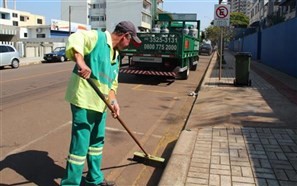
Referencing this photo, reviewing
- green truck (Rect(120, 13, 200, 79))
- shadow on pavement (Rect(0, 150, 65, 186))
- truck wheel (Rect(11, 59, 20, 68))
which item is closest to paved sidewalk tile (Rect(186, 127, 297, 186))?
shadow on pavement (Rect(0, 150, 65, 186))

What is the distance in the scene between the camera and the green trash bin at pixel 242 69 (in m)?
13.2

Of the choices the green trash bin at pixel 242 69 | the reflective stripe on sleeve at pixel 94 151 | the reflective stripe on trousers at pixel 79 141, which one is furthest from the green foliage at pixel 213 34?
the reflective stripe on trousers at pixel 79 141

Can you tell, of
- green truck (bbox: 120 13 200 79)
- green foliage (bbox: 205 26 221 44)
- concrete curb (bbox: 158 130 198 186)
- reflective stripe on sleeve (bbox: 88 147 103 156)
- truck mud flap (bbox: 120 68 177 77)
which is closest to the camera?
reflective stripe on sleeve (bbox: 88 147 103 156)

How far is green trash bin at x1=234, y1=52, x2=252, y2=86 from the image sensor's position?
43.2 ft

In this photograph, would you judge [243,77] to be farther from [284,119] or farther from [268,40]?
[268,40]

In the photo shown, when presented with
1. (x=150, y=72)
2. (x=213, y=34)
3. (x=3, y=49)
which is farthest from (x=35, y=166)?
(x=213, y=34)

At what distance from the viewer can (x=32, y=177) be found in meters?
4.89

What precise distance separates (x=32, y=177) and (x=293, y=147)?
3.84 metres

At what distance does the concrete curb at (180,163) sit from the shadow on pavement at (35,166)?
4.59 feet

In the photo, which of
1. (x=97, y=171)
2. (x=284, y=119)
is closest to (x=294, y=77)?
(x=284, y=119)

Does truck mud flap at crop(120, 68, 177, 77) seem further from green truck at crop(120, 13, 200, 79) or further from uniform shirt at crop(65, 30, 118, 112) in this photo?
uniform shirt at crop(65, 30, 118, 112)

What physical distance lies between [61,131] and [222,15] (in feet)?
32.6

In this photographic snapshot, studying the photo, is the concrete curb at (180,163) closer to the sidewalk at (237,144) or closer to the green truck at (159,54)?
the sidewalk at (237,144)

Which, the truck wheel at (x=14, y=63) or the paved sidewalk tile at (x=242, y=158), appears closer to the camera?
the paved sidewalk tile at (x=242, y=158)
